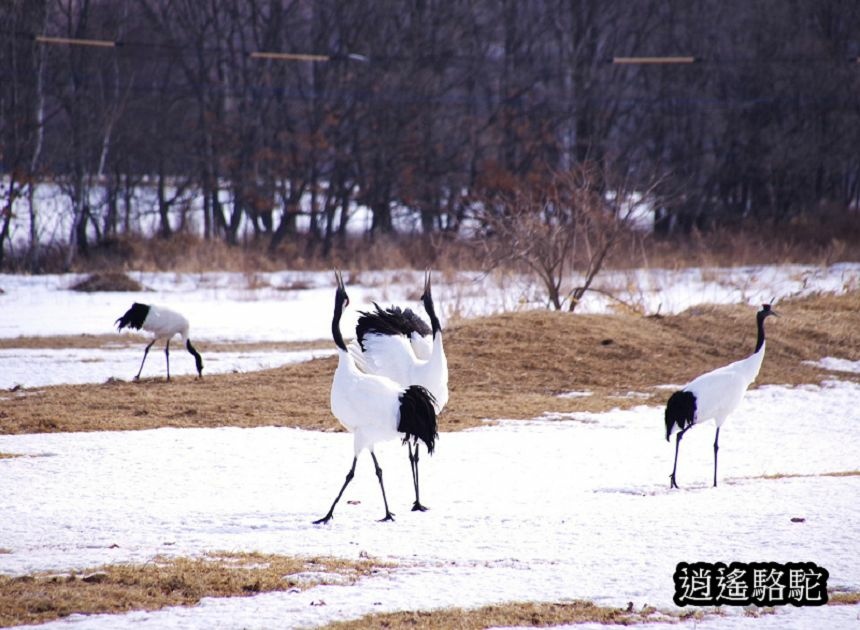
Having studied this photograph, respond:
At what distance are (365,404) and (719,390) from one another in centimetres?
344

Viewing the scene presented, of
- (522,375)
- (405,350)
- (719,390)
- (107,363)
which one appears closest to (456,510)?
(405,350)

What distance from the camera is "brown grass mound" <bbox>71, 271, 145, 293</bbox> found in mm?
25672

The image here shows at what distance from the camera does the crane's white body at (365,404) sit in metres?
7.63

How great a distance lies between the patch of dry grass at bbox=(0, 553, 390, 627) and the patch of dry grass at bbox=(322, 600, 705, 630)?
2.21 ft

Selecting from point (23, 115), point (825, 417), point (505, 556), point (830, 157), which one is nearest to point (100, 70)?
point (23, 115)

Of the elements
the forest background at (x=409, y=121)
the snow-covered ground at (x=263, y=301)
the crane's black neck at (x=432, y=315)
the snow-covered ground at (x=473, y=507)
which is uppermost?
the forest background at (x=409, y=121)

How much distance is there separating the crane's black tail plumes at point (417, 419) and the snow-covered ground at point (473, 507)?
1.96ft

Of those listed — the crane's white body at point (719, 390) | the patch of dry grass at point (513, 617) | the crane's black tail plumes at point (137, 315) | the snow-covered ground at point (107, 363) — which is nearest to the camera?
the patch of dry grass at point (513, 617)

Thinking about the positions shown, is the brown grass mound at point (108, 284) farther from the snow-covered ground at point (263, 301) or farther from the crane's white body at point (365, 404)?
the crane's white body at point (365, 404)

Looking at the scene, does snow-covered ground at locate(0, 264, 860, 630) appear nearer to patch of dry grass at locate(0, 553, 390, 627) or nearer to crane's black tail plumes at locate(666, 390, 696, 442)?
patch of dry grass at locate(0, 553, 390, 627)

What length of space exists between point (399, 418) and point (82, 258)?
90.5 feet

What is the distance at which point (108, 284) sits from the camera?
25.8 metres
